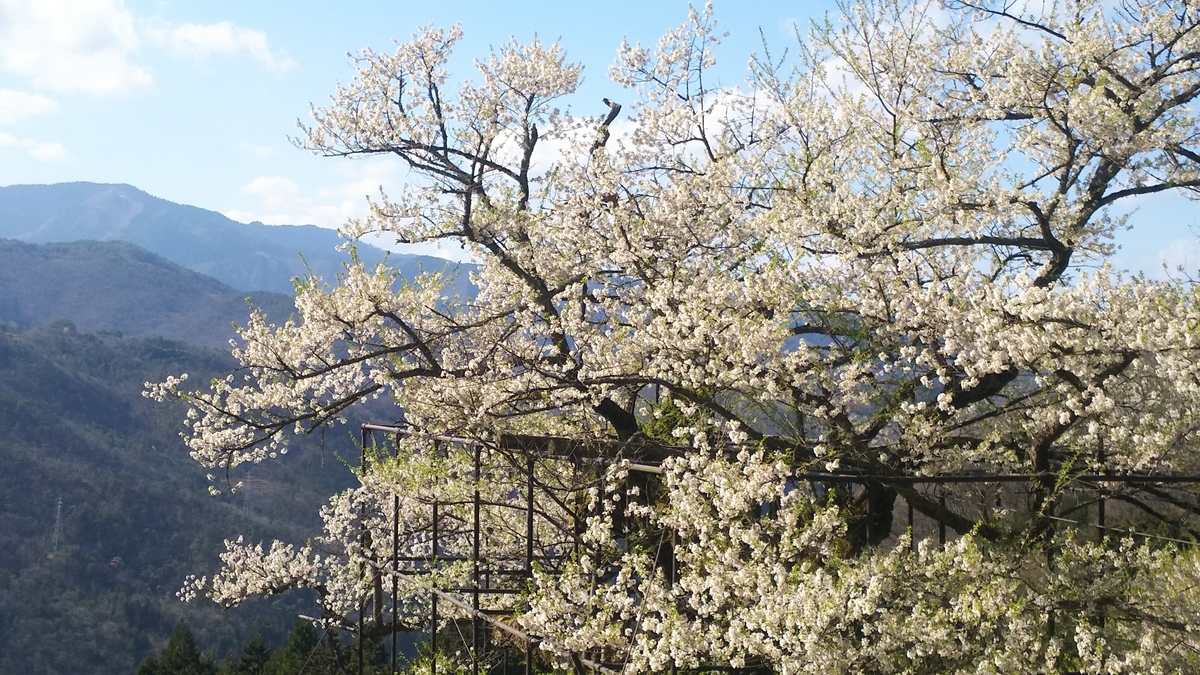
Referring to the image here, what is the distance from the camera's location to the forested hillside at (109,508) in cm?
4256

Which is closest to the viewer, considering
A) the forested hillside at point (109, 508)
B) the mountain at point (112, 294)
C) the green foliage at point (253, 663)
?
the green foliage at point (253, 663)

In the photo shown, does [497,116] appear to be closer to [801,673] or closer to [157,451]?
[801,673]

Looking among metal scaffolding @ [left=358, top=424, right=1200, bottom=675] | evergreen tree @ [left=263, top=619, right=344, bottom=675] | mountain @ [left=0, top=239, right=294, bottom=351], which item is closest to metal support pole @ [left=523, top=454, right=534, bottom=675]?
metal scaffolding @ [left=358, top=424, right=1200, bottom=675]

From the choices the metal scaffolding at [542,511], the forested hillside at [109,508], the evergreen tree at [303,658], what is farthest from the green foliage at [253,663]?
the forested hillside at [109,508]

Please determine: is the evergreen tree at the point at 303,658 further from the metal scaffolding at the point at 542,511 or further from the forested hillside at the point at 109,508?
the forested hillside at the point at 109,508

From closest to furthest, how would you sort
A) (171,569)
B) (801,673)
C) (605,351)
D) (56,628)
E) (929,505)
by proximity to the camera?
(801,673)
(929,505)
(605,351)
(56,628)
(171,569)

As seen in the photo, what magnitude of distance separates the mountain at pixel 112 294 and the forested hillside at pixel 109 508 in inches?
1139

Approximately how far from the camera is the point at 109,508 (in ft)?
170

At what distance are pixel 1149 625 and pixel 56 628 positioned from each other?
1864 inches

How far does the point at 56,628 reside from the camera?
42250mm

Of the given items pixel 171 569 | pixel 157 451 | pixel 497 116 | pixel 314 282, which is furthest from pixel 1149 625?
pixel 157 451

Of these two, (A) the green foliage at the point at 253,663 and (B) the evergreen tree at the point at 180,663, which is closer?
(B) the evergreen tree at the point at 180,663

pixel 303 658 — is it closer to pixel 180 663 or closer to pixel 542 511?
pixel 180 663

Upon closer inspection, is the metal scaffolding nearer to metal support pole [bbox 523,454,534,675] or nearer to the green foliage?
metal support pole [bbox 523,454,534,675]
